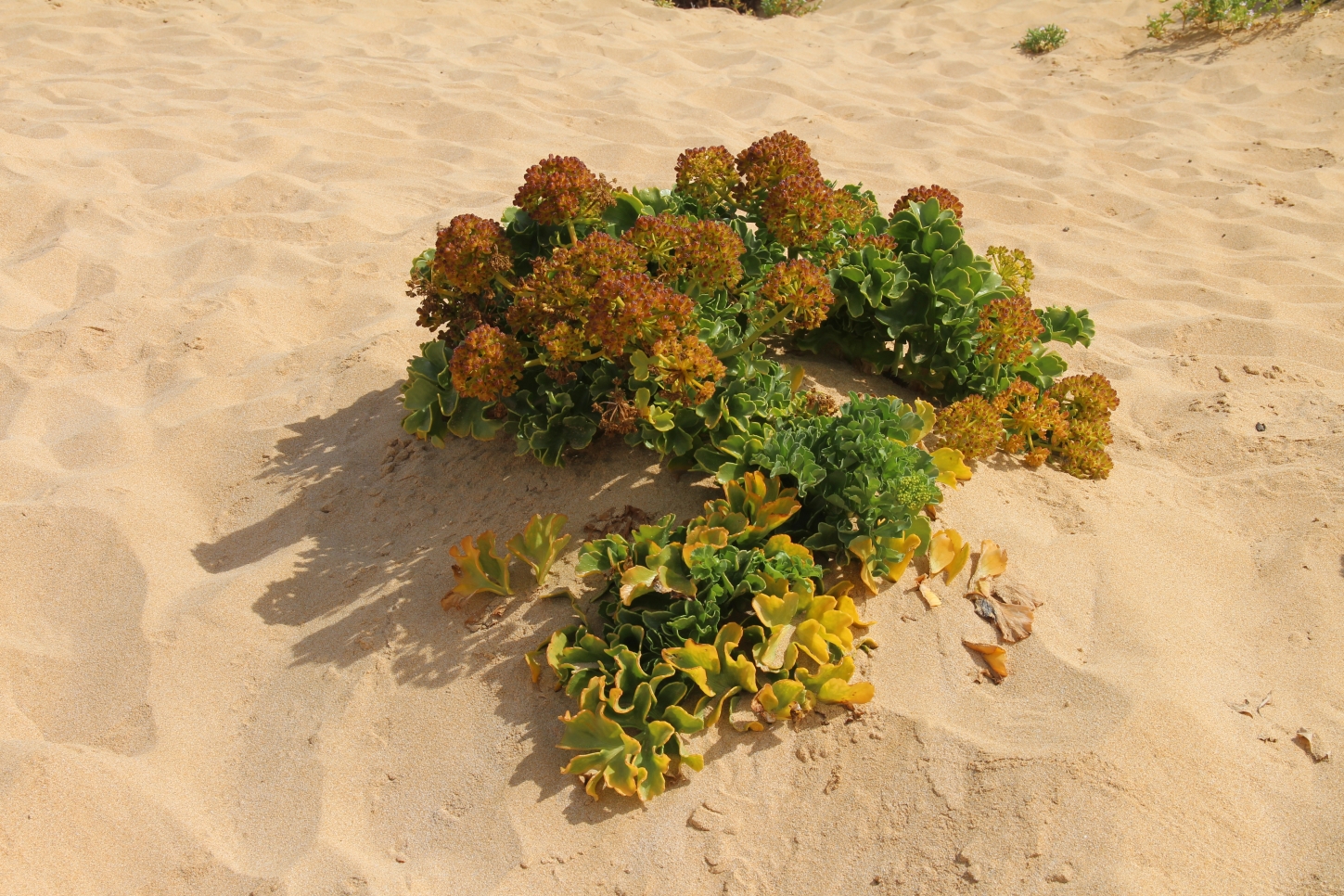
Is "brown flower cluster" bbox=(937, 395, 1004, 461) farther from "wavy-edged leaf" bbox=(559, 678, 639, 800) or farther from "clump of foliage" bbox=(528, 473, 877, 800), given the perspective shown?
"wavy-edged leaf" bbox=(559, 678, 639, 800)

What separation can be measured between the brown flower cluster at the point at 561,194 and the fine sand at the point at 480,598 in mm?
803

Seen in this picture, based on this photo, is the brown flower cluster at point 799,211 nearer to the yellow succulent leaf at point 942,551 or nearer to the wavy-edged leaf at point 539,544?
the yellow succulent leaf at point 942,551

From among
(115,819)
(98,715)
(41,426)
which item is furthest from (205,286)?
(115,819)

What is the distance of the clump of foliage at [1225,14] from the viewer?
8.48m

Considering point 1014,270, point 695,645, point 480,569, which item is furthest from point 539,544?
point 1014,270

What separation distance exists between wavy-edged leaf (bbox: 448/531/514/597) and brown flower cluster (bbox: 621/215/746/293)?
0.98m

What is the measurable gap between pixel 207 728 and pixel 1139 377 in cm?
383

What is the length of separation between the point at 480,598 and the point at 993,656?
1.53 m

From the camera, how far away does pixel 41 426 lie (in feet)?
12.9

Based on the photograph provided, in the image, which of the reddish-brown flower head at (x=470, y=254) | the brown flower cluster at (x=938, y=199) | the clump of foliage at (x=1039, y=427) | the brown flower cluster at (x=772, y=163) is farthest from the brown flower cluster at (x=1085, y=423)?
the reddish-brown flower head at (x=470, y=254)

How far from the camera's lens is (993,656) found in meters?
2.69

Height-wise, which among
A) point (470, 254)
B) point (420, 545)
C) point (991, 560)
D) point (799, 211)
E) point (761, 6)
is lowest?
→ point (420, 545)

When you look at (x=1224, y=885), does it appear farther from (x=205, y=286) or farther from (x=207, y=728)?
(x=205, y=286)

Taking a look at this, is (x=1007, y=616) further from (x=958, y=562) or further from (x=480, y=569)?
(x=480, y=569)
